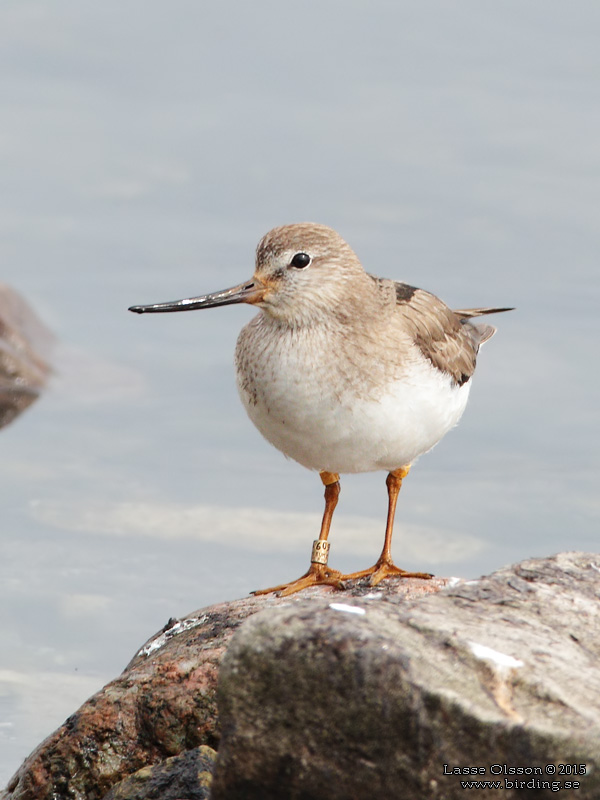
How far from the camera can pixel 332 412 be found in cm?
691

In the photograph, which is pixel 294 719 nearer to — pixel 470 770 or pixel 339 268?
pixel 470 770

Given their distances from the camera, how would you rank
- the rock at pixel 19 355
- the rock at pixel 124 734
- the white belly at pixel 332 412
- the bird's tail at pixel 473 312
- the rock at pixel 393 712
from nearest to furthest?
the rock at pixel 393 712 → the rock at pixel 124 734 → the white belly at pixel 332 412 → the bird's tail at pixel 473 312 → the rock at pixel 19 355

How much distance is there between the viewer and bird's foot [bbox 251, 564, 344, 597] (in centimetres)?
761

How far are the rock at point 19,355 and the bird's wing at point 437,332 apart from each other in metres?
6.80

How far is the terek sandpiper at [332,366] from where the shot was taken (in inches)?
274

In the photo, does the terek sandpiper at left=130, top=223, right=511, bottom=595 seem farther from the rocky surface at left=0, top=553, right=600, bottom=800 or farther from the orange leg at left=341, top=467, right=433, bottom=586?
the rocky surface at left=0, top=553, right=600, bottom=800

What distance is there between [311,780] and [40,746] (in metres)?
2.50

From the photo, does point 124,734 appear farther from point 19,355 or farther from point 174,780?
point 19,355

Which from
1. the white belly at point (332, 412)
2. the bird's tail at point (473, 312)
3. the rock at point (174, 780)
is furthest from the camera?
the bird's tail at point (473, 312)

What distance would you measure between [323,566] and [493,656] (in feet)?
12.1

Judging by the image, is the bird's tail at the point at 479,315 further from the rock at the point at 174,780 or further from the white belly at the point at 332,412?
the rock at the point at 174,780

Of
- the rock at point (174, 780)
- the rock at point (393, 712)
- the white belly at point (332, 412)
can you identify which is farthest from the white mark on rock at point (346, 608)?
the white belly at point (332, 412)

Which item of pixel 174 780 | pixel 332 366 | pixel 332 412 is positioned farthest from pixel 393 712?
pixel 332 366

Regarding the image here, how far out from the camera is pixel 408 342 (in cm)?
743
